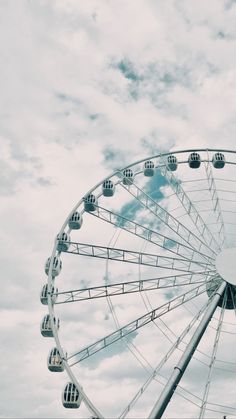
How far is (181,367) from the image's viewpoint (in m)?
18.2

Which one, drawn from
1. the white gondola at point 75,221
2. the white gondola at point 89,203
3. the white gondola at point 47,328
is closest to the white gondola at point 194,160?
the white gondola at point 89,203

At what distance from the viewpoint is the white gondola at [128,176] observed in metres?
30.3

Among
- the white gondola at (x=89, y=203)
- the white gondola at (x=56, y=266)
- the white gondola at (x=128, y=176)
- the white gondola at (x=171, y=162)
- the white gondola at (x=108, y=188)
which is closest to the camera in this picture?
the white gondola at (x=56, y=266)

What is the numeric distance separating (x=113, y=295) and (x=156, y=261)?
337cm

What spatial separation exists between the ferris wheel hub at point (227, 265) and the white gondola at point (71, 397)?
963cm

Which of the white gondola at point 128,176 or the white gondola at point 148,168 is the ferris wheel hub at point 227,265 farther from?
the white gondola at point 148,168

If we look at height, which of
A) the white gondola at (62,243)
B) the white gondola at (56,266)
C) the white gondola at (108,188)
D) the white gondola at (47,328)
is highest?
the white gondola at (108,188)

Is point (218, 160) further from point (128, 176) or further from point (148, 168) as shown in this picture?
point (128, 176)

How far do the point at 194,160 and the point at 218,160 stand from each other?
5.68 ft

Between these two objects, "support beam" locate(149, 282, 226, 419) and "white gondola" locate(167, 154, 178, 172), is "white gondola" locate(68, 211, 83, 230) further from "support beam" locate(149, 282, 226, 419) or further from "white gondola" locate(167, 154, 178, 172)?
"support beam" locate(149, 282, 226, 419)

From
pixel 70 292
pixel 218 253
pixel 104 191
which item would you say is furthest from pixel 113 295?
pixel 104 191

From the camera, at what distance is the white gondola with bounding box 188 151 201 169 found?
103ft

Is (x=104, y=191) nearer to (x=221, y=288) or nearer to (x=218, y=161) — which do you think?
(x=218, y=161)

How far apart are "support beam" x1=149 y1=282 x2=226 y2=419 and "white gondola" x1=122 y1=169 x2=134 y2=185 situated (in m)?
11.4
